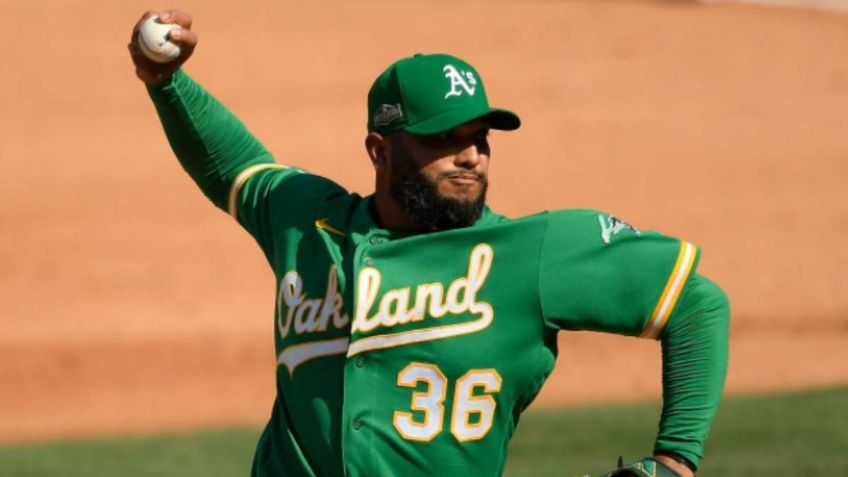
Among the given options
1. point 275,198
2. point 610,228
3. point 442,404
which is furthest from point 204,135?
point 610,228

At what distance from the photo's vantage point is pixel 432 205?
3.95 meters

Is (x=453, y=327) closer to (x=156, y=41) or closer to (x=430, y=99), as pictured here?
(x=430, y=99)

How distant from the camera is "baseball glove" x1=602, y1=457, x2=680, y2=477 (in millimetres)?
3682

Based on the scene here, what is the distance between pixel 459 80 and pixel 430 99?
0.33ft

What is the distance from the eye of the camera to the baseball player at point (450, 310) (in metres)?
3.79

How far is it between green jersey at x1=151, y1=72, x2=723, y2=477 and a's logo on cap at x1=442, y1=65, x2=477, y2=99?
32 cm

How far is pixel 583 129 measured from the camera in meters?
19.7

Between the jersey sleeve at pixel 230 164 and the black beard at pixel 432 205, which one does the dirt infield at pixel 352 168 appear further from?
the black beard at pixel 432 205

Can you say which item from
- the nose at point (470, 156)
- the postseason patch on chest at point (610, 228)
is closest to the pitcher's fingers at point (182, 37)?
the nose at point (470, 156)

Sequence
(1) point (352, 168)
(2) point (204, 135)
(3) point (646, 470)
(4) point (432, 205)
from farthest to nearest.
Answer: (1) point (352, 168)
(2) point (204, 135)
(4) point (432, 205)
(3) point (646, 470)

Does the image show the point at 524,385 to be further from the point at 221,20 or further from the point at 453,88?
the point at 221,20

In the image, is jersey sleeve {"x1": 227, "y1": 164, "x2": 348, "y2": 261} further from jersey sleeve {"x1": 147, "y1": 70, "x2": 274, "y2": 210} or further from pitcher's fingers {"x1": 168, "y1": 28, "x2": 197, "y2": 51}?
pitcher's fingers {"x1": 168, "y1": 28, "x2": 197, "y2": 51}

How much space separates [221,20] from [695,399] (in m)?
Result: 19.6

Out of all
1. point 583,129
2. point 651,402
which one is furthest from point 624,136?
point 651,402
